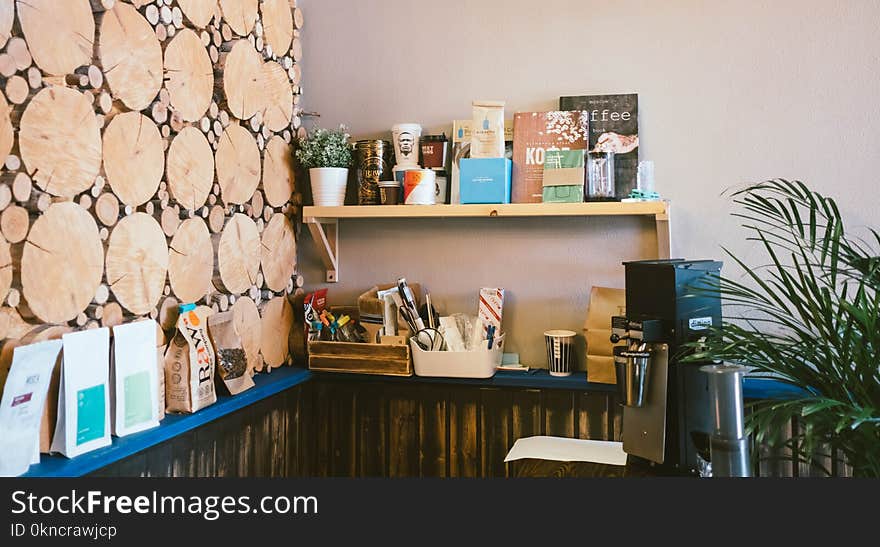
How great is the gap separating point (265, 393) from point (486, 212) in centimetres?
102

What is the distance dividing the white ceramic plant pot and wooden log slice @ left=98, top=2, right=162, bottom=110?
816 mm

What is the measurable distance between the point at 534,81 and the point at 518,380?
3.83 feet

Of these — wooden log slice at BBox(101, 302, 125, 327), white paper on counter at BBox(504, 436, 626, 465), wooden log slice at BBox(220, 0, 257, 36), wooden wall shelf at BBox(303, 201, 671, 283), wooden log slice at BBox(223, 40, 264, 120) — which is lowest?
white paper on counter at BBox(504, 436, 626, 465)

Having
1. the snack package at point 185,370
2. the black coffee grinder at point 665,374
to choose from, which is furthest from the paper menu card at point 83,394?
the black coffee grinder at point 665,374

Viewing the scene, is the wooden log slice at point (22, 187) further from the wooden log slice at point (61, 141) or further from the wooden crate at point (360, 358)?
the wooden crate at point (360, 358)

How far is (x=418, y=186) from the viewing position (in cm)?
275

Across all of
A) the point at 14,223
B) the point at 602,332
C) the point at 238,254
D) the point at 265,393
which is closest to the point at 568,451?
the point at 602,332

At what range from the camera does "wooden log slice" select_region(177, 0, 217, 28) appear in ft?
7.48

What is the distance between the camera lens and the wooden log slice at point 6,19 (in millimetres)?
1634

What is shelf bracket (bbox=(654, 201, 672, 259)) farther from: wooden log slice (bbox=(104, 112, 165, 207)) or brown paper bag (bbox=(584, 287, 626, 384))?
wooden log slice (bbox=(104, 112, 165, 207))

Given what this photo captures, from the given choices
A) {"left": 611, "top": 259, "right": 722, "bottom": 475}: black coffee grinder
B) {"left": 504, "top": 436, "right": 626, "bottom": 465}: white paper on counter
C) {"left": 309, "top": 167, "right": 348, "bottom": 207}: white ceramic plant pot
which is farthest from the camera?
{"left": 309, "top": 167, "right": 348, "bottom": 207}: white ceramic plant pot

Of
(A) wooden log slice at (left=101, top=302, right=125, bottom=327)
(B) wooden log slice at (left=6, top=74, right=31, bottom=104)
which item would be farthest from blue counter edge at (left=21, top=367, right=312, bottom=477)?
(B) wooden log slice at (left=6, top=74, right=31, bottom=104)

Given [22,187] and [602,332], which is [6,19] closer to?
[22,187]

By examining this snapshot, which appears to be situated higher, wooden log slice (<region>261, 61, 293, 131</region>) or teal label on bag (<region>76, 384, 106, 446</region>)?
wooden log slice (<region>261, 61, 293, 131</region>)
